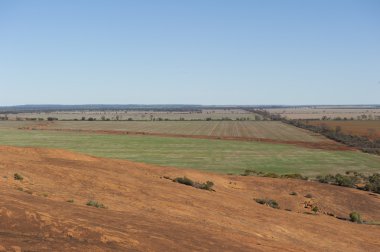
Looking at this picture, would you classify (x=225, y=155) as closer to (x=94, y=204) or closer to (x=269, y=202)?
(x=269, y=202)

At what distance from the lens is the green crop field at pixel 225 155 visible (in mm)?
60781

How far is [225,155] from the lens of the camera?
7325 cm

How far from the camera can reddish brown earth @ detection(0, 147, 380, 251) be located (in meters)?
15.1

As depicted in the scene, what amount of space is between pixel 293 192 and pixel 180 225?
20725mm

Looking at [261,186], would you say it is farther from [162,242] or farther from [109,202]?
[162,242]

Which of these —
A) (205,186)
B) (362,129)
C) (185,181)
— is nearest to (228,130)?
(362,129)

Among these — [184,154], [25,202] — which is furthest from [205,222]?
[184,154]

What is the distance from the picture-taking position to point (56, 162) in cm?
3509

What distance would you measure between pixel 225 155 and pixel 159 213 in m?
51.6

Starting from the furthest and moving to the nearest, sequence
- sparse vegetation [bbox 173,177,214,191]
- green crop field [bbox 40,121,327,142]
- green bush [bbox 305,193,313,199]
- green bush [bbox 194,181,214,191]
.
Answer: green crop field [bbox 40,121,327,142] → green bush [bbox 305,193,313,199] → sparse vegetation [bbox 173,177,214,191] → green bush [bbox 194,181,214,191]

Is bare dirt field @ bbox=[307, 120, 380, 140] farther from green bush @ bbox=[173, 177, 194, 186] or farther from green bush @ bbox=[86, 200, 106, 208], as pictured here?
green bush @ bbox=[86, 200, 106, 208]

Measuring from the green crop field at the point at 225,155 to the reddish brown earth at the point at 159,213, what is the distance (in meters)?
20.8

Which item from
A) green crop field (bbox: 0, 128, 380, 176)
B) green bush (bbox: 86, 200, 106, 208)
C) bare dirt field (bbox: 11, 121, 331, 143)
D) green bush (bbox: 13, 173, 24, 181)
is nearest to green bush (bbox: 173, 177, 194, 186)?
green bush (bbox: 86, 200, 106, 208)

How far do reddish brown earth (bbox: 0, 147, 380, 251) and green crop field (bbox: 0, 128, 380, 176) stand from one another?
20.8 meters
